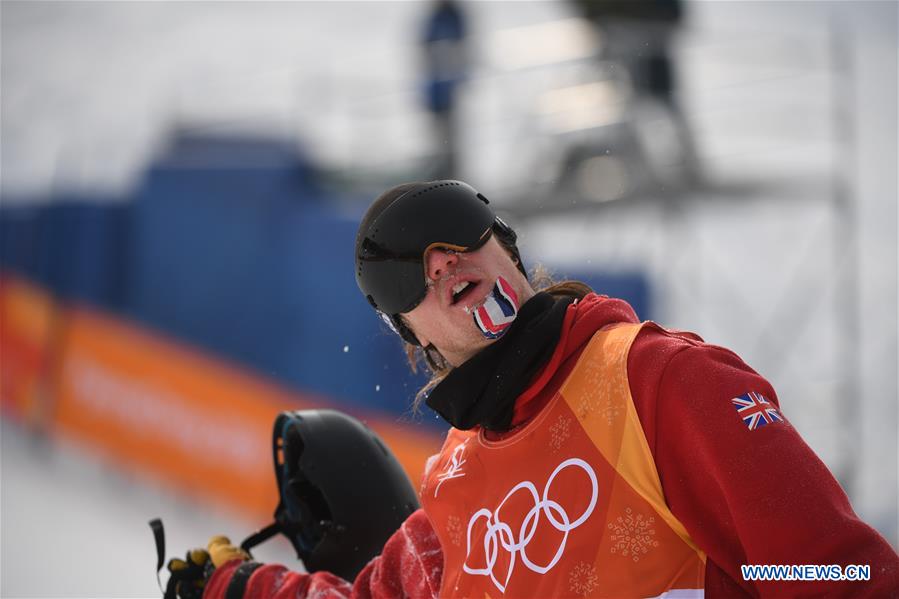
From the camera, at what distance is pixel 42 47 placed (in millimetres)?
14320

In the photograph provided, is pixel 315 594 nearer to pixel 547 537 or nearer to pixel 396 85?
pixel 547 537

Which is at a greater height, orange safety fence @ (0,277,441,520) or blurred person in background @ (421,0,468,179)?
blurred person in background @ (421,0,468,179)

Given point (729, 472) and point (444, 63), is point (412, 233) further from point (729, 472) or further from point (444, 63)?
point (444, 63)

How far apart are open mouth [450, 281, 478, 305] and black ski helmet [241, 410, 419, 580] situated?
0.76 metres

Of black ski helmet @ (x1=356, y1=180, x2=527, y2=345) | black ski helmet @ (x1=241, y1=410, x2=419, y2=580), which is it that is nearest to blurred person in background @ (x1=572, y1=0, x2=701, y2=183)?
black ski helmet @ (x1=241, y1=410, x2=419, y2=580)

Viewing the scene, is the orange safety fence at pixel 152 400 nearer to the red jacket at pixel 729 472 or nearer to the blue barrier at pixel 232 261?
the blue barrier at pixel 232 261

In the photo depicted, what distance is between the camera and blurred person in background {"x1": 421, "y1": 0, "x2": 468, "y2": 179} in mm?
7473

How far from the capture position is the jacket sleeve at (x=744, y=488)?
53.0 inches

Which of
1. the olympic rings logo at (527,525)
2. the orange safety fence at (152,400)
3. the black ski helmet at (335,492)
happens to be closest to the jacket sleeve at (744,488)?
the olympic rings logo at (527,525)

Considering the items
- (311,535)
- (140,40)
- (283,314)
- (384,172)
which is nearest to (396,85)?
(384,172)

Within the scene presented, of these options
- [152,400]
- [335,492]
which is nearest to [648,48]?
[152,400]

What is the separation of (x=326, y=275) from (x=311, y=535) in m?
4.53

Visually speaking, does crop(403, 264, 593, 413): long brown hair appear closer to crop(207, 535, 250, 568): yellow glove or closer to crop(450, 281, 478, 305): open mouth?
crop(450, 281, 478, 305): open mouth

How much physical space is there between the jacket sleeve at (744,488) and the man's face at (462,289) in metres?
0.40
